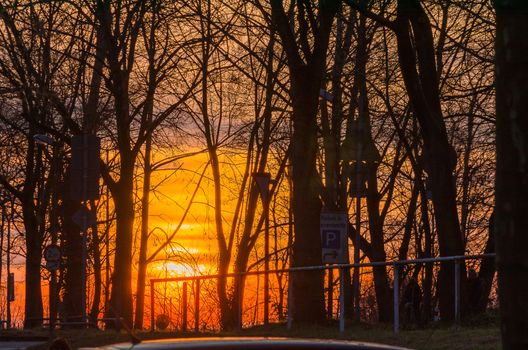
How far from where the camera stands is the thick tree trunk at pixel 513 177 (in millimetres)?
9367

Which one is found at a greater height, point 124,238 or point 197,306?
point 124,238

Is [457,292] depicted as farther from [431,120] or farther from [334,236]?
[334,236]

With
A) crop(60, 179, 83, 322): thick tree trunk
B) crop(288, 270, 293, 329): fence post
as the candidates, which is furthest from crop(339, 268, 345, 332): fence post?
crop(60, 179, 83, 322): thick tree trunk

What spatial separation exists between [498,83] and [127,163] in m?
25.9

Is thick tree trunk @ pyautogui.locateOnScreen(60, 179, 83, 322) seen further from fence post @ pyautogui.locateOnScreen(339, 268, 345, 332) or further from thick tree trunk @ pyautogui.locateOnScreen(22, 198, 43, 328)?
fence post @ pyautogui.locateOnScreen(339, 268, 345, 332)

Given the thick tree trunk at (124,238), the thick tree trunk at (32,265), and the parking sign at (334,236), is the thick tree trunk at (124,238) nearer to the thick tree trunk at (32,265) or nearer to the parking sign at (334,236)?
the parking sign at (334,236)

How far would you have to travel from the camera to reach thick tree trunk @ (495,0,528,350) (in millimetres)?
9367

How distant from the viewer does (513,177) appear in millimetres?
9391

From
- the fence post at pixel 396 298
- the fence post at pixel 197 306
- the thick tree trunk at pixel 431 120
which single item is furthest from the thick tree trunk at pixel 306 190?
the fence post at pixel 396 298

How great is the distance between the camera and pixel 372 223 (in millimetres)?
41500

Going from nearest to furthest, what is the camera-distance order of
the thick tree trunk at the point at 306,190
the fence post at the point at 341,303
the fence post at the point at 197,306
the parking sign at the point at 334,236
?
the fence post at the point at 341,303 → the thick tree trunk at the point at 306,190 → the parking sign at the point at 334,236 → the fence post at the point at 197,306

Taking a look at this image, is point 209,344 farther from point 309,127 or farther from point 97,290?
point 97,290

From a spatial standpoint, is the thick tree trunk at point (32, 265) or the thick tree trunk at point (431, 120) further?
the thick tree trunk at point (32, 265)

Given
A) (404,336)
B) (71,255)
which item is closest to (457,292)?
(404,336)
